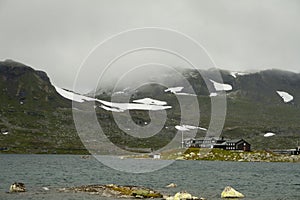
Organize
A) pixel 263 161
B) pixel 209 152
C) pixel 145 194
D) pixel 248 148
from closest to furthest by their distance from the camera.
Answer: pixel 145 194 < pixel 263 161 < pixel 209 152 < pixel 248 148

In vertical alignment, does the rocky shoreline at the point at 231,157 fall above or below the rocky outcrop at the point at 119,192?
above

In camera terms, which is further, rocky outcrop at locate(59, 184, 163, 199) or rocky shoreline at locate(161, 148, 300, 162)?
rocky shoreline at locate(161, 148, 300, 162)

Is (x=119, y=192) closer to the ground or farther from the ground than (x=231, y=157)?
closer to the ground

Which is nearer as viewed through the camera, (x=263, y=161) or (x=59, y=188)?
(x=59, y=188)

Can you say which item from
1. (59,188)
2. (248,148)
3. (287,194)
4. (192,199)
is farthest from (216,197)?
(248,148)

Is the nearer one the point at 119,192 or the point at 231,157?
the point at 119,192

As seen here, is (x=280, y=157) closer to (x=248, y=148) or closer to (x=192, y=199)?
(x=248, y=148)

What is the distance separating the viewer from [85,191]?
159 ft

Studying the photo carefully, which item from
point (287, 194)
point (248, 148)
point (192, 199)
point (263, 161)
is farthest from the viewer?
point (248, 148)

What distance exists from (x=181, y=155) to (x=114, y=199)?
380 feet

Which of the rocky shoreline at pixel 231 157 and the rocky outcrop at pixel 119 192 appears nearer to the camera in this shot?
the rocky outcrop at pixel 119 192

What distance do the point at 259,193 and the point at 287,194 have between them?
3222mm

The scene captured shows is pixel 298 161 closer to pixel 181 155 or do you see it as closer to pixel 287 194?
pixel 181 155

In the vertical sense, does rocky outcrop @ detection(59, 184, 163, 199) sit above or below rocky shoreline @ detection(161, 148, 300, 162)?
below
